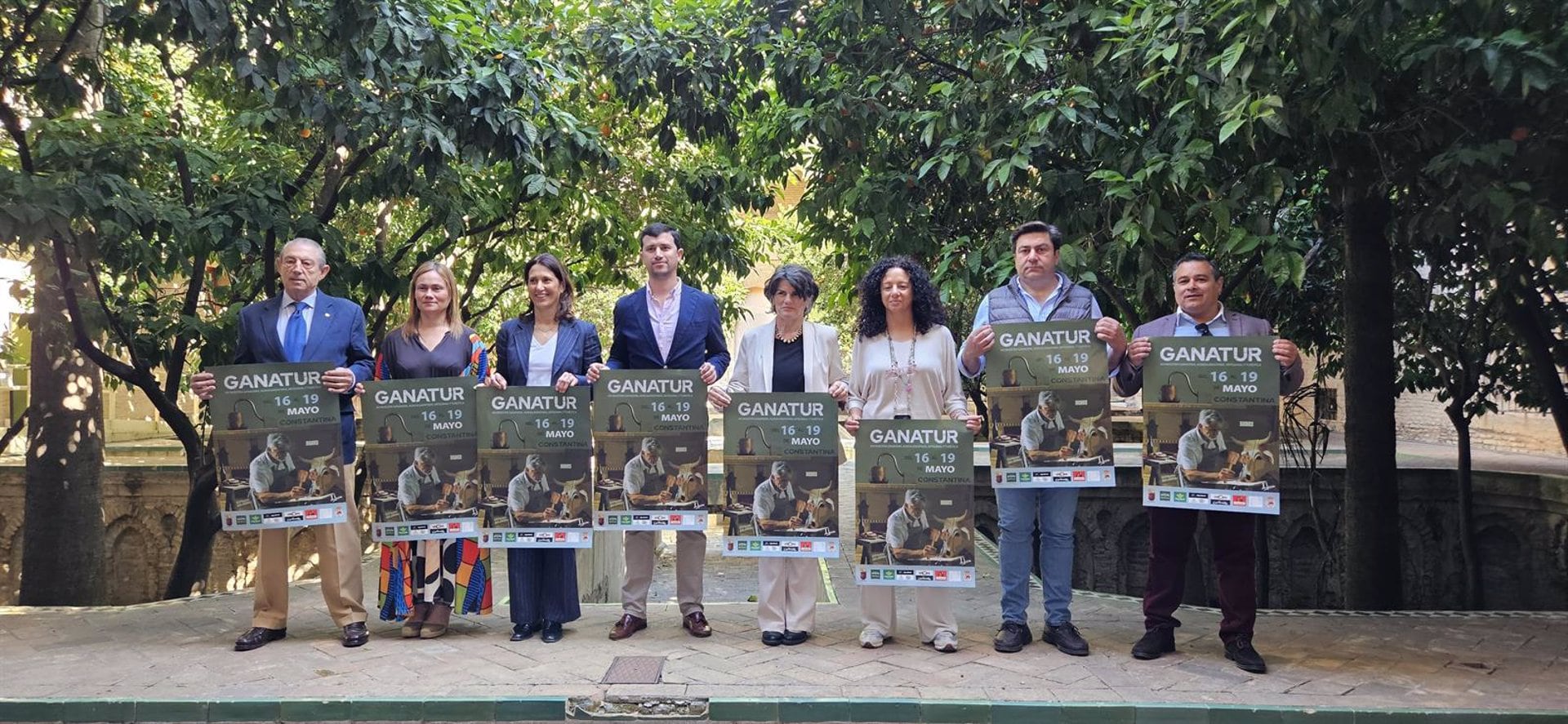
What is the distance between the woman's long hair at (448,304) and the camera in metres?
6.22

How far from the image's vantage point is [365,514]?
15.4 m

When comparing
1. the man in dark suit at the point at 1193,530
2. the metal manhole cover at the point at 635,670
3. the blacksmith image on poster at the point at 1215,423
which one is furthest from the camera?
the man in dark suit at the point at 1193,530

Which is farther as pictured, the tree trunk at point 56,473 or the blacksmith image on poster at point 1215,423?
the tree trunk at point 56,473

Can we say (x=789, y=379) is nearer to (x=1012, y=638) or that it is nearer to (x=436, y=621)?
(x=1012, y=638)

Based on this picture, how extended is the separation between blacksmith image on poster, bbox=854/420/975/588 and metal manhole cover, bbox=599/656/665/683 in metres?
1.15

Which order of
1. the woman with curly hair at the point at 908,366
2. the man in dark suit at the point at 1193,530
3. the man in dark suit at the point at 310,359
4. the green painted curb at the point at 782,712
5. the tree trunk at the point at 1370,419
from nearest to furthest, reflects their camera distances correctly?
the green painted curb at the point at 782,712, the man in dark suit at the point at 1193,530, the woman with curly hair at the point at 908,366, the man in dark suit at the point at 310,359, the tree trunk at the point at 1370,419

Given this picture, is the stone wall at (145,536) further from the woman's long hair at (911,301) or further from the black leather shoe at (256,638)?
the woman's long hair at (911,301)

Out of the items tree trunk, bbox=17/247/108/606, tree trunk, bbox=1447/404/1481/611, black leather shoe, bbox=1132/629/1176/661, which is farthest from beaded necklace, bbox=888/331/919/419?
tree trunk, bbox=1447/404/1481/611

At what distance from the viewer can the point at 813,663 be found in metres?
5.86

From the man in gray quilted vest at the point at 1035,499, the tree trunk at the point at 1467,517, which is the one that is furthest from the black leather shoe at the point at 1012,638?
the tree trunk at the point at 1467,517

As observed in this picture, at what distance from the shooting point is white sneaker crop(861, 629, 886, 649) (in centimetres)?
612

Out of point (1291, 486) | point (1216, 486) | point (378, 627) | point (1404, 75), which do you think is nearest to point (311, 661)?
point (378, 627)

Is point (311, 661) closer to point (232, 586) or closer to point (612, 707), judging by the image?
point (612, 707)

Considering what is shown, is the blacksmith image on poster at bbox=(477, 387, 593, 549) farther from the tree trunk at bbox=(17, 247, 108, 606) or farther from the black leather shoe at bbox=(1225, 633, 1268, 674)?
the tree trunk at bbox=(17, 247, 108, 606)
